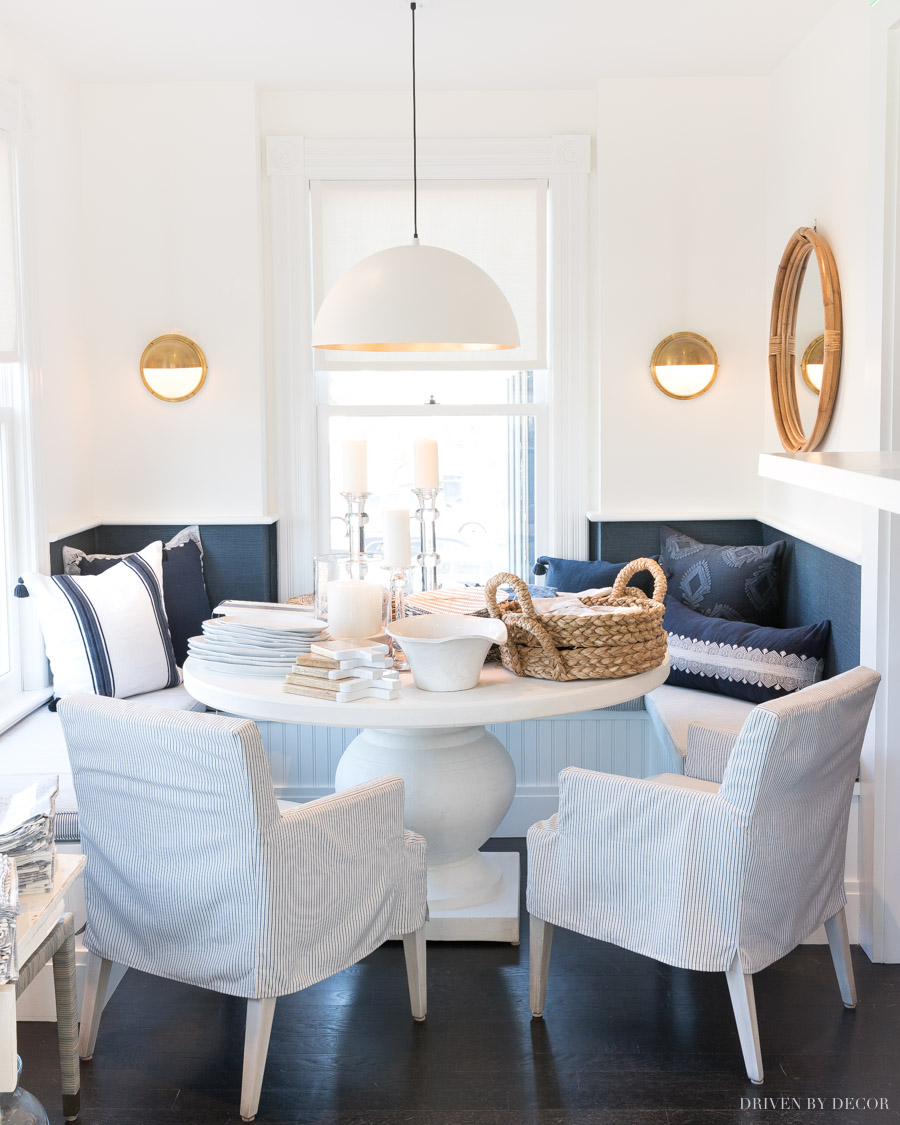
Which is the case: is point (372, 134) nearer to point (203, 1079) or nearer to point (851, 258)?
point (851, 258)

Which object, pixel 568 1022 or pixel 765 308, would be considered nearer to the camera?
pixel 568 1022

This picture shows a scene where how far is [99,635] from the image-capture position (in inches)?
130

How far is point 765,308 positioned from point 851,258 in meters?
0.98

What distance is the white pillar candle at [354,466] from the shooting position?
2969 millimetres

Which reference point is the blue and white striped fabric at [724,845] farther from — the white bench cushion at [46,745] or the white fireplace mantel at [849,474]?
the white bench cushion at [46,745]

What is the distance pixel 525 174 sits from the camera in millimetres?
4086

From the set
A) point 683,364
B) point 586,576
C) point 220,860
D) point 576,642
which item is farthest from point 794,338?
point 220,860

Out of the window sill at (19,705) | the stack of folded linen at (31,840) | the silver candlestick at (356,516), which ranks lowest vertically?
the window sill at (19,705)

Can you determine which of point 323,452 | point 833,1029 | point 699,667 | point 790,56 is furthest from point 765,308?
point 833,1029

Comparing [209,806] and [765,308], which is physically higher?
[765,308]

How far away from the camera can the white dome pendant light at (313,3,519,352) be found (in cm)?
258

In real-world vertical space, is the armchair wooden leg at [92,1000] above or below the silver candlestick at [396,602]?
below

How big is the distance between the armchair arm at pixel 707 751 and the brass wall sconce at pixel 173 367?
7.51 ft

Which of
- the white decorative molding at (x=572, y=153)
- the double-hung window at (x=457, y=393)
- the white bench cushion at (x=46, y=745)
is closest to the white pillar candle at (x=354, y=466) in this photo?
the white bench cushion at (x=46, y=745)
